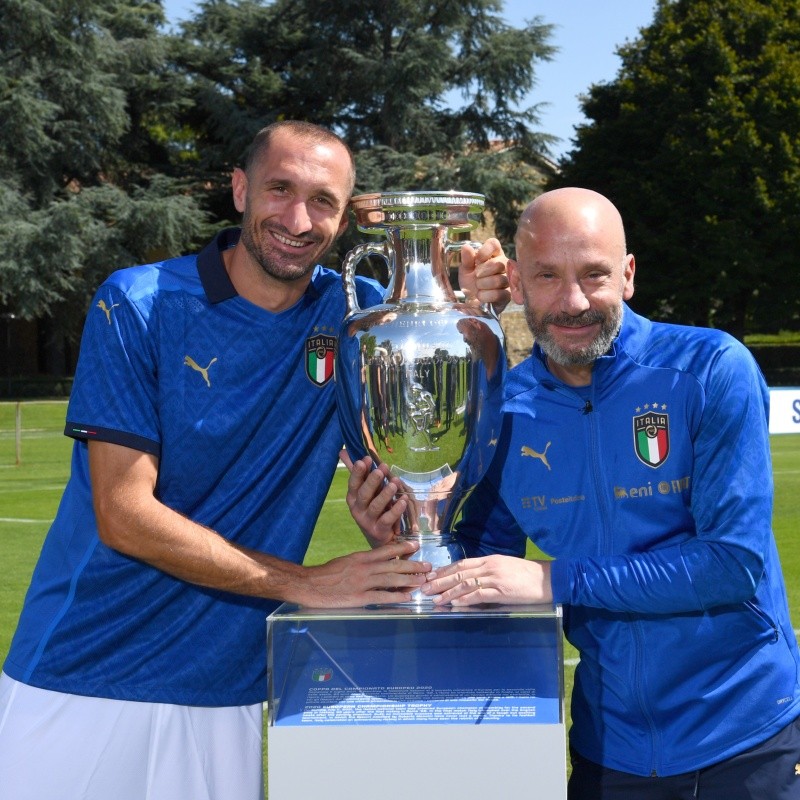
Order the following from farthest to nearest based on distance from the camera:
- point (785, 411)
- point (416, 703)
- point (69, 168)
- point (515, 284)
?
1. point (69, 168)
2. point (785, 411)
3. point (515, 284)
4. point (416, 703)

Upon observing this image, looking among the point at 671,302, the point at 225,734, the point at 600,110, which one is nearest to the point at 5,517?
the point at 225,734

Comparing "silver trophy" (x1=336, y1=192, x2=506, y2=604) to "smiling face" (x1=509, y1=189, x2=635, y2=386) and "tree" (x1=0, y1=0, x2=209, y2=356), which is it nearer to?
"smiling face" (x1=509, y1=189, x2=635, y2=386)

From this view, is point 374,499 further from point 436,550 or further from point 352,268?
point 352,268

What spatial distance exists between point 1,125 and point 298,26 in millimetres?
9218

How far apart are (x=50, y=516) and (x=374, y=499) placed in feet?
31.1

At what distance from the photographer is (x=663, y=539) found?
2447mm

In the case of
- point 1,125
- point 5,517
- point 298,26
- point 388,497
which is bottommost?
point 5,517

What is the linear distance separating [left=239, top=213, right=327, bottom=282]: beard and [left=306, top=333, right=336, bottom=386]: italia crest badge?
151 millimetres

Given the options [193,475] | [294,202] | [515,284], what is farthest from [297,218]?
[193,475]

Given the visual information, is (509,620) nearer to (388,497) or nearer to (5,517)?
(388,497)

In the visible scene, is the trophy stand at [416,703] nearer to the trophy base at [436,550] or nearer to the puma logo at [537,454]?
the trophy base at [436,550]

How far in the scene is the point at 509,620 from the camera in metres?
2.21

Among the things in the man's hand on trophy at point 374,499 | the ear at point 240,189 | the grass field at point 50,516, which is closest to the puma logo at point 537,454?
the man's hand on trophy at point 374,499

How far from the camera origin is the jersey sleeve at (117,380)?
2.54 meters
